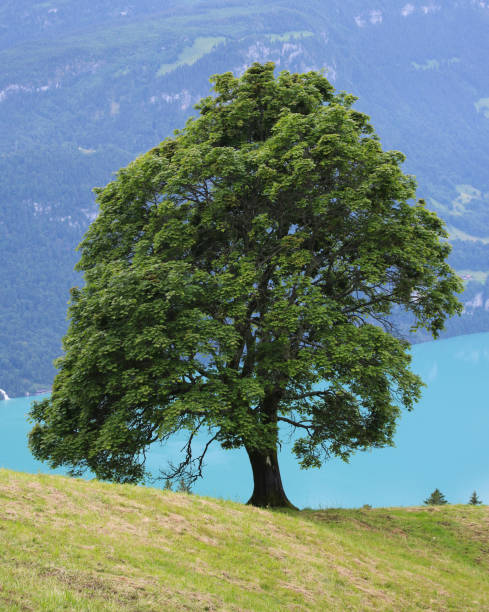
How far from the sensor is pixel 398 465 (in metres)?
101

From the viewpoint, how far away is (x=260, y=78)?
24031 mm

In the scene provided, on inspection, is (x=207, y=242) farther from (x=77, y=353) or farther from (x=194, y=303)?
(x=77, y=353)

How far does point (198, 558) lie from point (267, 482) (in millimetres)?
10005

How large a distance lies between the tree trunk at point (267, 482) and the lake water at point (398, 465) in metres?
41.9

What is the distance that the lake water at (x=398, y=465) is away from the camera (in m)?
81.9

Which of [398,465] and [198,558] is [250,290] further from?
[398,465]

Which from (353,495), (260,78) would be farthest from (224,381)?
(353,495)

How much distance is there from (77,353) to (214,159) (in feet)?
25.5

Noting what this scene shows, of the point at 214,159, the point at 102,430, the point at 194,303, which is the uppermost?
the point at 214,159

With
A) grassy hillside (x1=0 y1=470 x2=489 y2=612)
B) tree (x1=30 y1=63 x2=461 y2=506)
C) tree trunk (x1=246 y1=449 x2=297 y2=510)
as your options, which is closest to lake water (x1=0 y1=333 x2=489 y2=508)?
tree trunk (x1=246 y1=449 x2=297 y2=510)

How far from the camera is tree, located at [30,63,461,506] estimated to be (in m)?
20.0

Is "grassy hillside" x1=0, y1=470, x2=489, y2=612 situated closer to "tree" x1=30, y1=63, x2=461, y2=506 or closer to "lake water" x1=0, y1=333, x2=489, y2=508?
"tree" x1=30, y1=63, x2=461, y2=506

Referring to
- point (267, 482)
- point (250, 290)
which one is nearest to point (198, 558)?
point (250, 290)

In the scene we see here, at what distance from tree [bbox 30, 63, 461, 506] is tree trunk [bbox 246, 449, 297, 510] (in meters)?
0.05
